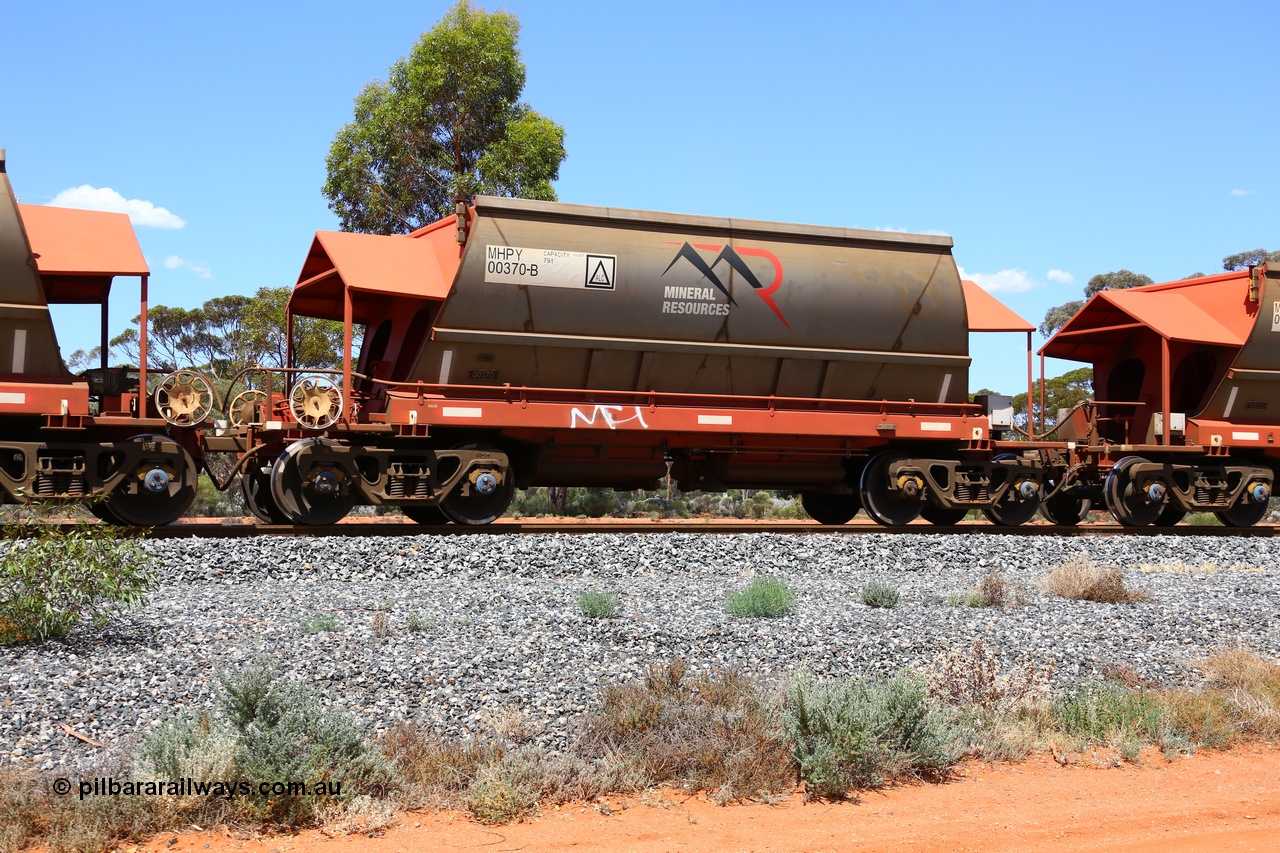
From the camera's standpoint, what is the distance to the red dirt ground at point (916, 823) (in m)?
5.11

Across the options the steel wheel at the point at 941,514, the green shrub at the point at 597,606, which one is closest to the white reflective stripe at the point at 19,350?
the green shrub at the point at 597,606

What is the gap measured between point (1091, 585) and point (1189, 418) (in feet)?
27.7

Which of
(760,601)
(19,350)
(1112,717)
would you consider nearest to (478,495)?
(19,350)

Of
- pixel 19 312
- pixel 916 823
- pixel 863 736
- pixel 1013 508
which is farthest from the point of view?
pixel 1013 508

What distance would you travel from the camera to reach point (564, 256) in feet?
45.6

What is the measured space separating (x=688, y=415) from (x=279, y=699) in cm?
921

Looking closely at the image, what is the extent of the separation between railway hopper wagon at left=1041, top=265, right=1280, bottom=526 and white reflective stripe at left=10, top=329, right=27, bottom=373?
44.1ft

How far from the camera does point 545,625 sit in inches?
324

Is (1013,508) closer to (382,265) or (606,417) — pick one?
(606,417)

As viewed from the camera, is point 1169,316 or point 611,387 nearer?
point 611,387

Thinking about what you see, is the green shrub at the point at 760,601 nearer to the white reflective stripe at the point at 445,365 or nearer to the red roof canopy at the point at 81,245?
the white reflective stripe at the point at 445,365

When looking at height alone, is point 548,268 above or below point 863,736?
above

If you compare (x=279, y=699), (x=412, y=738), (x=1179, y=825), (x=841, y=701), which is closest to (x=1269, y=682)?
(x=1179, y=825)

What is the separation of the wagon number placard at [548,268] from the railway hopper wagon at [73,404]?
3.86 metres
